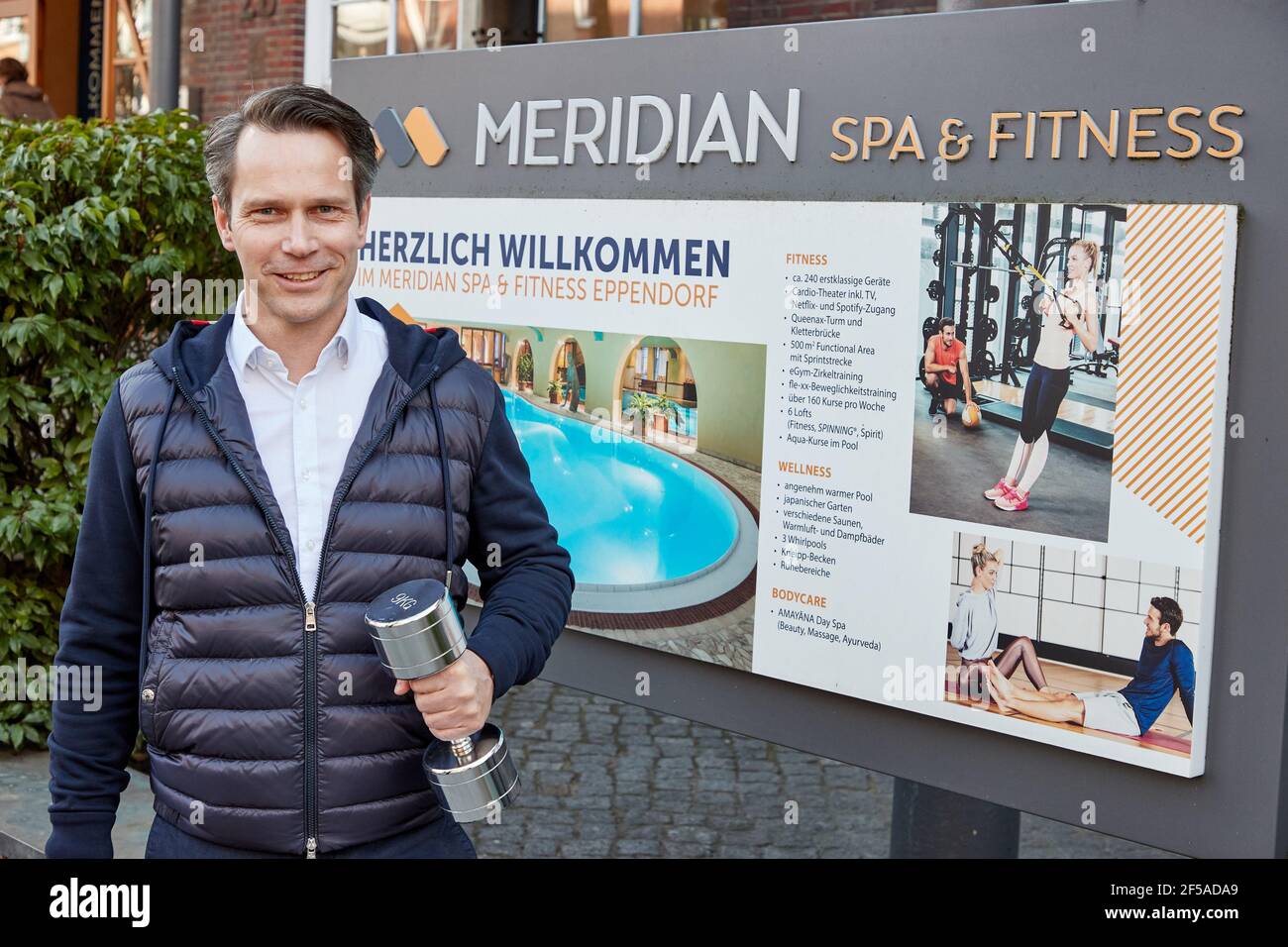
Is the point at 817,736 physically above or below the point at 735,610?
below

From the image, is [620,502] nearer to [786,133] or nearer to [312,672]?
[786,133]

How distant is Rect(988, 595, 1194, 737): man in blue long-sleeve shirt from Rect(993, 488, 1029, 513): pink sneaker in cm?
34

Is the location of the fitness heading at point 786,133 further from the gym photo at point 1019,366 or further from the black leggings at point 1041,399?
the black leggings at point 1041,399

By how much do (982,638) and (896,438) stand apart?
0.49 meters

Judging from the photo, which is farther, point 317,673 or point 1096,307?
point 1096,307

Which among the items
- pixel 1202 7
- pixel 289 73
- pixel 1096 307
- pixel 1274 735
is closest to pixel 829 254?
pixel 1096 307

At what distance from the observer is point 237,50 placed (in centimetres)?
1209

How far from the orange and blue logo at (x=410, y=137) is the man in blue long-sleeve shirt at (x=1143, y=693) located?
7.99 feet

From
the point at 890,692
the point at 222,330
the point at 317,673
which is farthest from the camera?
the point at 890,692

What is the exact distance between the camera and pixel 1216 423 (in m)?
3.06

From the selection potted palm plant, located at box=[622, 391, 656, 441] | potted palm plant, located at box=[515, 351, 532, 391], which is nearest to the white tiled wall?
potted palm plant, located at box=[622, 391, 656, 441]
